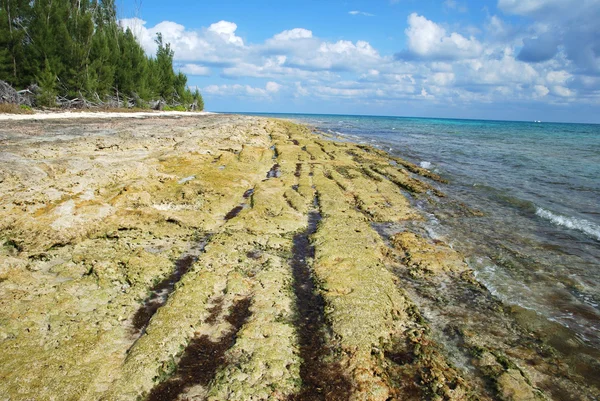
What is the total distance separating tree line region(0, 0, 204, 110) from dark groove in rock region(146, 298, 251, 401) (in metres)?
49.4

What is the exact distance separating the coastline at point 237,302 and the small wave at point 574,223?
6.74 m

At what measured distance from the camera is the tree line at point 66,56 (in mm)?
41984

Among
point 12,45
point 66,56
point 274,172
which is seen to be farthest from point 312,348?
point 66,56

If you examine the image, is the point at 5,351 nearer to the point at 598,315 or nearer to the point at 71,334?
the point at 71,334

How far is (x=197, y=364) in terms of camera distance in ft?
18.1

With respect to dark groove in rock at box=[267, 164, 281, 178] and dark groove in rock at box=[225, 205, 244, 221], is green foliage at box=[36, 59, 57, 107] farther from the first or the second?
dark groove in rock at box=[225, 205, 244, 221]

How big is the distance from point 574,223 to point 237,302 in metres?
15.3

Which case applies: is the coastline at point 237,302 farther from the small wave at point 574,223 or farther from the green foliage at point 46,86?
the green foliage at point 46,86

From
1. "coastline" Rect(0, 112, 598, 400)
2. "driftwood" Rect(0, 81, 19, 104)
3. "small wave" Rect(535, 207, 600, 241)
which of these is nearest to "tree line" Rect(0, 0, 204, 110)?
"driftwood" Rect(0, 81, 19, 104)

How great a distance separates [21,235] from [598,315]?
1452 centimetres

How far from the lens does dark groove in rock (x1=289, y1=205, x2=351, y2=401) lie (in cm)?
515

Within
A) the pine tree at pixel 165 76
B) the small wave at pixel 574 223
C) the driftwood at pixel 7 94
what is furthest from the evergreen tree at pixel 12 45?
the small wave at pixel 574 223

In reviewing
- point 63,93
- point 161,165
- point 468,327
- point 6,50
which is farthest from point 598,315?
point 63,93

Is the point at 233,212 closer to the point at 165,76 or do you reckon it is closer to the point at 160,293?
the point at 160,293
